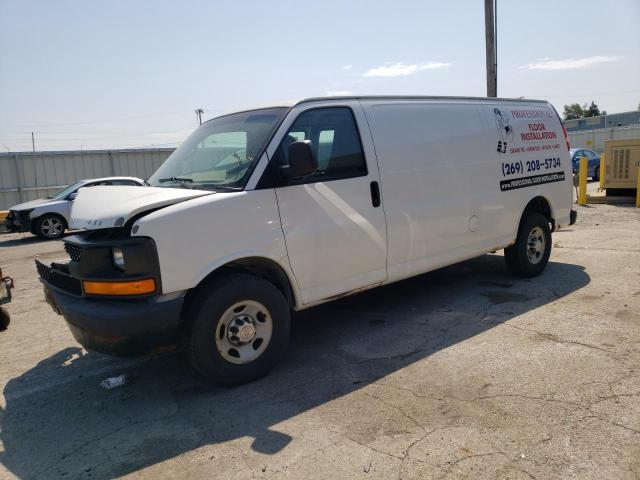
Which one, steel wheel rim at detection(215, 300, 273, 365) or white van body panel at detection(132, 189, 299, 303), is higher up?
white van body panel at detection(132, 189, 299, 303)

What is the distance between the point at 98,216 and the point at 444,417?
2.69 m

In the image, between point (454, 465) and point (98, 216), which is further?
point (98, 216)

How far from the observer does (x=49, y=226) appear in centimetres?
1376

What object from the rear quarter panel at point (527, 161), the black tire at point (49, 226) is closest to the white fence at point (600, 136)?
the rear quarter panel at point (527, 161)

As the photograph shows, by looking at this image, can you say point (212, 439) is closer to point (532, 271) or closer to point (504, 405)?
point (504, 405)

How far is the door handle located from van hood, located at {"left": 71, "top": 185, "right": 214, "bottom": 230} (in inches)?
58.3

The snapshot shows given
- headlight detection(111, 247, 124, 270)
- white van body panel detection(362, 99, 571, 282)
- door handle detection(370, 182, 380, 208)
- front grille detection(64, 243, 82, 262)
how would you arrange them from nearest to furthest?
1. headlight detection(111, 247, 124, 270)
2. front grille detection(64, 243, 82, 262)
3. door handle detection(370, 182, 380, 208)
4. white van body panel detection(362, 99, 571, 282)

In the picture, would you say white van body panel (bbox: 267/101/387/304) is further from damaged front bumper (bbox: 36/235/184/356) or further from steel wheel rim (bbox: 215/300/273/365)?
damaged front bumper (bbox: 36/235/184/356)

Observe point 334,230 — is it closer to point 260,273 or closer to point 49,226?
point 260,273

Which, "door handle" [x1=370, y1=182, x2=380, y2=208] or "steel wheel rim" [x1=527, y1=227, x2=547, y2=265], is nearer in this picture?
"door handle" [x1=370, y1=182, x2=380, y2=208]

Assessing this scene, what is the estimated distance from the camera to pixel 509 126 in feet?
20.0

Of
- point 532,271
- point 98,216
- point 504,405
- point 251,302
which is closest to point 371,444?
point 504,405

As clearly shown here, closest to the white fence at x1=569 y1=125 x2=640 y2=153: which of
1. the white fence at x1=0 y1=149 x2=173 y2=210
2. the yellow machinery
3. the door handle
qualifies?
the yellow machinery

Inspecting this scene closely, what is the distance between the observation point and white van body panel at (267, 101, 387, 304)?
4086 millimetres
